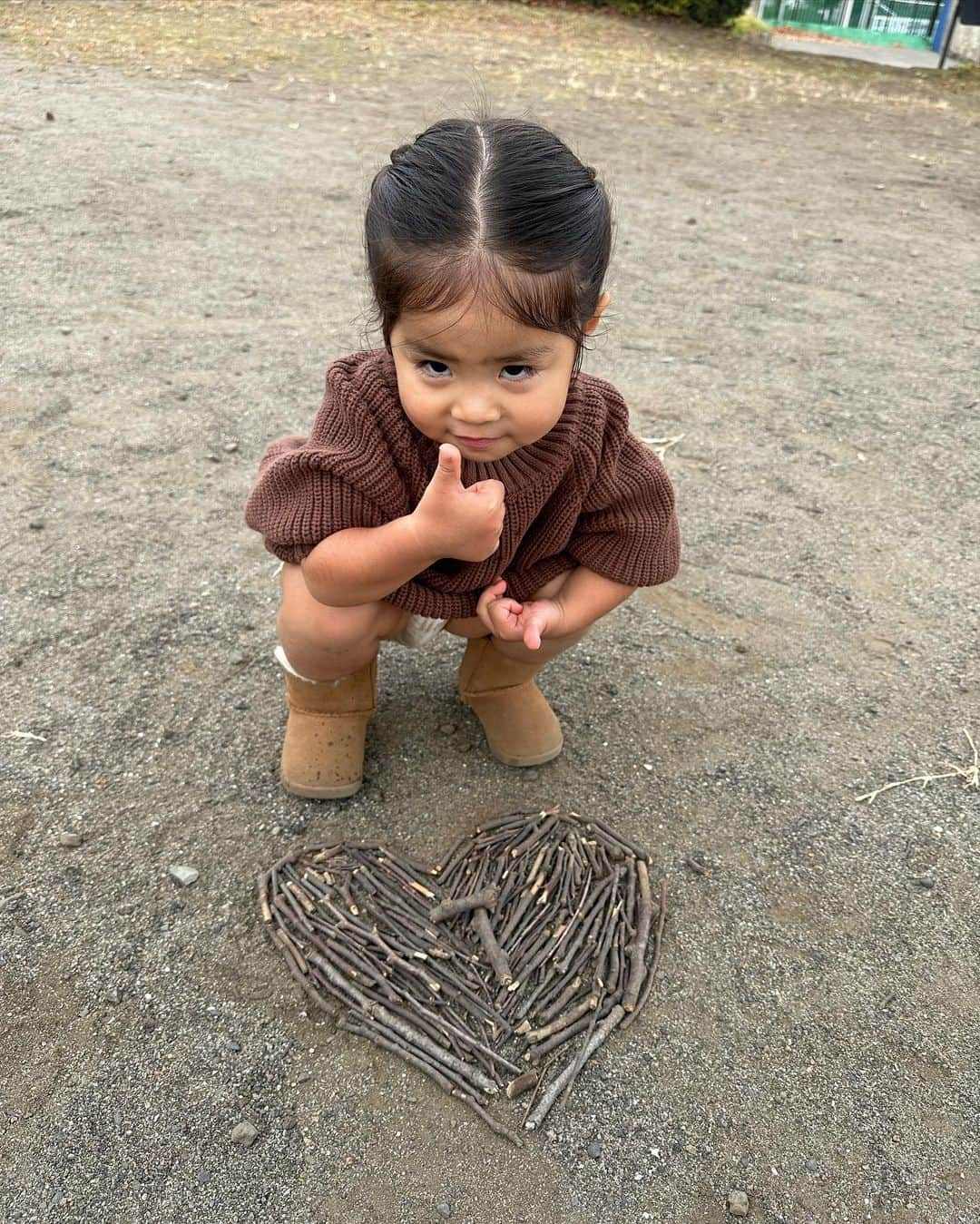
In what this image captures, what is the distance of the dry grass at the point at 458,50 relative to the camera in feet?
36.1

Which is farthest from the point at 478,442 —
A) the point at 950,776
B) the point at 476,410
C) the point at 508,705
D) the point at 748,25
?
the point at 748,25

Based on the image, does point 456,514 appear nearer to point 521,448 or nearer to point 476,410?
point 476,410

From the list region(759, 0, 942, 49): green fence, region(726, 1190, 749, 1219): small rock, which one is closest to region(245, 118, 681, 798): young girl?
region(726, 1190, 749, 1219): small rock

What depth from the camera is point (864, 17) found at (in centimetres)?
1938

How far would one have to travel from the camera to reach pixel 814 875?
250 cm

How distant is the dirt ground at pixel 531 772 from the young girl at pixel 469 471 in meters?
0.36

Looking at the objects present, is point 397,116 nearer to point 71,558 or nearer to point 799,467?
point 799,467

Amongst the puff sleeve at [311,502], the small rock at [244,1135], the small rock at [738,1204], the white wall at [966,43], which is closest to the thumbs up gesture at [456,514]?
the puff sleeve at [311,502]

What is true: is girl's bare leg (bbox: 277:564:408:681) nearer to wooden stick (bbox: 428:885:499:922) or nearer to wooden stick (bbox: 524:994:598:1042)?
wooden stick (bbox: 428:885:499:922)

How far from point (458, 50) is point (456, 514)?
12993 mm

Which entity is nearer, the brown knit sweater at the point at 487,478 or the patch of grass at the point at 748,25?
the brown knit sweater at the point at 487,478

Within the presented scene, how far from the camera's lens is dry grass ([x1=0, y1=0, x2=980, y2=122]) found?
11.0 meters

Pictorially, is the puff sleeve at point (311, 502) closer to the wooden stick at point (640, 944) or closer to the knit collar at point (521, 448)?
the knit collar at point (521, 448)

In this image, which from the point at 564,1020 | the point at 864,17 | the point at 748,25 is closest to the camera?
the point at 564,1020
